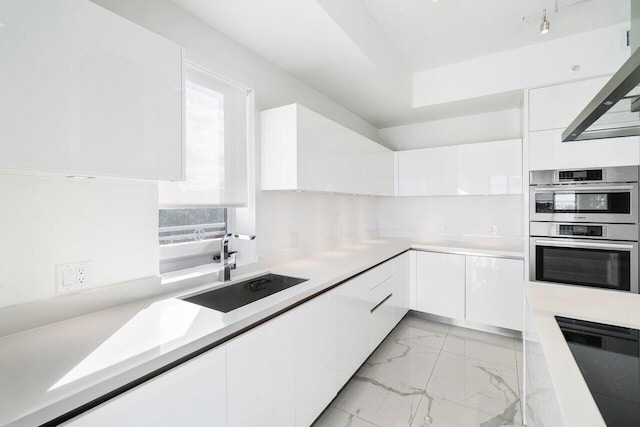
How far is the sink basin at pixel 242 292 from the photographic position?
1557 millimetres

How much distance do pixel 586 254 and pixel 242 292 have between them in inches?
110

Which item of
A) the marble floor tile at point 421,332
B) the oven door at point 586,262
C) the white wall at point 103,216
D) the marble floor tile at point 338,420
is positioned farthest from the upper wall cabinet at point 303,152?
the oven door at point 586,262

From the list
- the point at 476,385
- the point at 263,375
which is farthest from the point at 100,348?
the point at 476,385

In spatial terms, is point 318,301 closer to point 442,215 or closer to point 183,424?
point 183,424

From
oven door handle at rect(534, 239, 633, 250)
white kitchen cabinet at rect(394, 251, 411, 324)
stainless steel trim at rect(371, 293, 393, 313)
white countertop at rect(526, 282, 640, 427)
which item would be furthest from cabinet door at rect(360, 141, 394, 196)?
white countertop at rect(526, 282, 640, 427)

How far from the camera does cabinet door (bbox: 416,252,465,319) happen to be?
3031 millimetres

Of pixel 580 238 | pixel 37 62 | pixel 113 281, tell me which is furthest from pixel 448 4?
pixel 113 281

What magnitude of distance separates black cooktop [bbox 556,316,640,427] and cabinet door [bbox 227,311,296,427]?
1112 millimetres

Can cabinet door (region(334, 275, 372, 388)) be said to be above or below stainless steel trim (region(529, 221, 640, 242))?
below

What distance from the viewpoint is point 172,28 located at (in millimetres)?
1560

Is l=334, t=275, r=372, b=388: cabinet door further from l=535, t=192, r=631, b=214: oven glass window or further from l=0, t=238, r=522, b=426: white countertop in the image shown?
l=535, t=192, r=631, b=214: oven glass window

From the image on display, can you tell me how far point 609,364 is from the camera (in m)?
0.89

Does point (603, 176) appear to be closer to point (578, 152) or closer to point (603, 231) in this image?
point (578, 152)

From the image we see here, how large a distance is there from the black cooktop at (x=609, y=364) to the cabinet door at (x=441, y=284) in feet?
6.34
